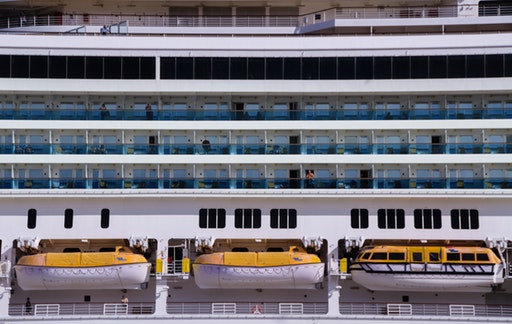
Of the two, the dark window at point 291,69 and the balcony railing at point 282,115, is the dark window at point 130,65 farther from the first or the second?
the dark window at point 291,69

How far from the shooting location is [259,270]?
3203 centimetres

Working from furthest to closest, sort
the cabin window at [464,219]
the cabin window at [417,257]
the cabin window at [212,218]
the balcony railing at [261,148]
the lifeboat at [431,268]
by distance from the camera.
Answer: the balcony railing at [261,148] → the cabin window at [464,219] → the cabin window at [212,218] → the cabin window at [417,257] → the lifeboat at [431,268]

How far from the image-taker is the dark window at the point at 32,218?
3291 cm

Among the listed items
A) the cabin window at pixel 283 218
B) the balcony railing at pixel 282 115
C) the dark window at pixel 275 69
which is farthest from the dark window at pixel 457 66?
the cabin window at pixel 283 218

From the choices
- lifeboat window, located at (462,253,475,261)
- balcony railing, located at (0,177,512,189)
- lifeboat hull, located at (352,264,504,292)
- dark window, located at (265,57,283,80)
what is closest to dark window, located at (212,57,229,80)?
dark window, located at (265,57,283,80)

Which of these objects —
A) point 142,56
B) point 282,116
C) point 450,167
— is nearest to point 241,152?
point 282,116

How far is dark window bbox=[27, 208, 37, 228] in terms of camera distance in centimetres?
3291

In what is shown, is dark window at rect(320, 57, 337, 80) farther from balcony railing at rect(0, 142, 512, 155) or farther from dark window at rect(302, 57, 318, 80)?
balcony railing at rect(0, 142, 512, 155)

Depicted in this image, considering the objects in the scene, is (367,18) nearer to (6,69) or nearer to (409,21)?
(409,21)

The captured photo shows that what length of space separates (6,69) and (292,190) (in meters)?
9.36

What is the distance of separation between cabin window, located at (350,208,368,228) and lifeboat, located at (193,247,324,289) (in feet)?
5.58

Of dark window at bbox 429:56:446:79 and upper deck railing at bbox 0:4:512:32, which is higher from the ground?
upper deck railing at bbox 0:4:512:32

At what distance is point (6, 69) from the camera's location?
111 feet

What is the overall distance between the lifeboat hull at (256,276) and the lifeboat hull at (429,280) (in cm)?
142
